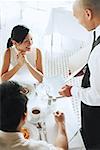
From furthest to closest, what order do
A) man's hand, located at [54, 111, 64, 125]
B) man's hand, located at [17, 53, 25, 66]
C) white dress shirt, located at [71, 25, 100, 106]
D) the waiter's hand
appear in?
man's hand, located at [17, 53, 25, 66]
the waiter's hand
man's hand, located at [54, 111, 64, 125]
white dress shirt, located at [71, 25, 100, 106]

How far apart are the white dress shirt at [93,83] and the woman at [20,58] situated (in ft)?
1.78

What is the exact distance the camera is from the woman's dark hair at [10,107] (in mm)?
1289

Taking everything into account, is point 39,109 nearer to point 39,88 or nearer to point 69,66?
point 39,88

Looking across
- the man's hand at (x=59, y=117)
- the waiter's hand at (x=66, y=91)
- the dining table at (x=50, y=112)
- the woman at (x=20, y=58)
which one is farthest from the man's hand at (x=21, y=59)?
the man's hand at (x=59, y=117)

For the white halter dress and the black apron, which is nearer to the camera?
the black apron

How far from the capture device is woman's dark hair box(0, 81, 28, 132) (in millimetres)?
1289

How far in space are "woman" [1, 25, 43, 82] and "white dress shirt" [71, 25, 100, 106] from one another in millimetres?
543

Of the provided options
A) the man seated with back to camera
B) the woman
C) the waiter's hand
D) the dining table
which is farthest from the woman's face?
the man seated with back to camera

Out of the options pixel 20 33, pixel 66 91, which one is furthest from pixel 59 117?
pixel 20 33

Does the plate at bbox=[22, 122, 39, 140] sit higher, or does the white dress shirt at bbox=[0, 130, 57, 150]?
the white dress shirt at bbox=[0, 130, 57, 150]

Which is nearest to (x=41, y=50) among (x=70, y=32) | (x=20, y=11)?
(x=70, y=32)

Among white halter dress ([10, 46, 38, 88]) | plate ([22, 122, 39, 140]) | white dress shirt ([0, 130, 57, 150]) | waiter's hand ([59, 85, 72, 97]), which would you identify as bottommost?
plate ([22, 122, 39, 140])

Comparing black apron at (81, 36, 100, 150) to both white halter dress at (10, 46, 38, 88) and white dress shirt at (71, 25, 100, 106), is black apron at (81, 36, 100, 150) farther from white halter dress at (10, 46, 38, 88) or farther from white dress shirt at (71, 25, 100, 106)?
white halter dress at (10, 46, 38, 88)

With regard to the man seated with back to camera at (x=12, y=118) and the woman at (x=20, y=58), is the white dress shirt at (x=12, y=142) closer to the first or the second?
the man seated with back to camera at (x=12, y=118)
